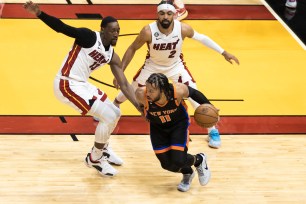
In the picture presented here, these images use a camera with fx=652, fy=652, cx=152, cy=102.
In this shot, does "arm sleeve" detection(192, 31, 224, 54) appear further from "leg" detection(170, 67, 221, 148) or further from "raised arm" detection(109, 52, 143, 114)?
"raised arm" detection(109, 52, 143, 114)

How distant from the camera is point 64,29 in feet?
22.5

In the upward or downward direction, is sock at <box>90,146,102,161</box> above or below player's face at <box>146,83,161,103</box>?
below

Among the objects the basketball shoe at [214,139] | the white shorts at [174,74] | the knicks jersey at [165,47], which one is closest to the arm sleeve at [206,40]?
the knicks jersey at [165,47]

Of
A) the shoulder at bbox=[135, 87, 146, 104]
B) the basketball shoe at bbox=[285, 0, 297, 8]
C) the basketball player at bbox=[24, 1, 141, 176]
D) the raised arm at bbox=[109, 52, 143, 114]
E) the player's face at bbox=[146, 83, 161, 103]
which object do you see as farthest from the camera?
the basketball shoe at bbox=[285, 0, 297, 8]

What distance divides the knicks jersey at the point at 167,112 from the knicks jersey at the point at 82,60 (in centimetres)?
82

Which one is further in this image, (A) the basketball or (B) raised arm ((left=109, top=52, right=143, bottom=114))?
(B) raised arm ((left=109, top=52, right=143, bottom=114))

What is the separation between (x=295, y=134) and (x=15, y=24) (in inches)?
223

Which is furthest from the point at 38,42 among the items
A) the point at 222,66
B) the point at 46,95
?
the point at 222,66

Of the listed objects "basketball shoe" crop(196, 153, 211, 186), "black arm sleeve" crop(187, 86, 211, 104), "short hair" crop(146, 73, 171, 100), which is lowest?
"basketball shoe" crop(196, 153, 211, 186)

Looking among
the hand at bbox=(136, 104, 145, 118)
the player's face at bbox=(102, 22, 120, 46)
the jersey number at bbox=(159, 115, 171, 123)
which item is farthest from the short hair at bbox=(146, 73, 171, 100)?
the player's face at bbox=(102, 22, 120, 46)

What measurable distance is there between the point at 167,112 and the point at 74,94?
111 centimetres

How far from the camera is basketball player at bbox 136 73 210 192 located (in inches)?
269

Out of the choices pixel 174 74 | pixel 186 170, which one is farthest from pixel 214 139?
pixel 186 170

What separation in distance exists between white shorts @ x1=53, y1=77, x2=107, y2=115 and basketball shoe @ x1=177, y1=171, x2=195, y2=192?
4.17 feet
